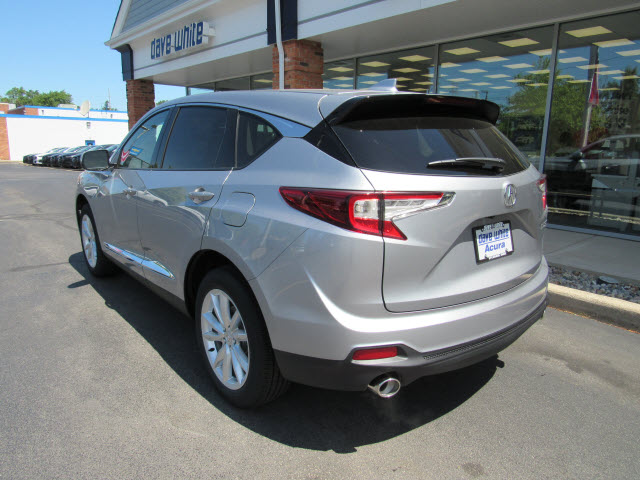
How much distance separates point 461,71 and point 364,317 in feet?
26.2

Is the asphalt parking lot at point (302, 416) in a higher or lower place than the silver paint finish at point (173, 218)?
lower

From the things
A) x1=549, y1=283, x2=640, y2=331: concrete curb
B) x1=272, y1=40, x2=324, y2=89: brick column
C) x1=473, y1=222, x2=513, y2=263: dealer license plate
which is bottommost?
x1=549, y1=283, x2=640, y2=331: concrete curb

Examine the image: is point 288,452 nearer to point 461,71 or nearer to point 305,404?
point 305,404

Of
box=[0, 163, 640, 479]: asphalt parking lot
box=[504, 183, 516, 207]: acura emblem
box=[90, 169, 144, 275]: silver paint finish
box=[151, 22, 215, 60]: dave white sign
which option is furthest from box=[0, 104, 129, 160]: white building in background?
box=[504, 183, 516, 207]: acura emblem

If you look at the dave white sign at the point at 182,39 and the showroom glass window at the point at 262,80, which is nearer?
the dave white sign at the point at 182,39

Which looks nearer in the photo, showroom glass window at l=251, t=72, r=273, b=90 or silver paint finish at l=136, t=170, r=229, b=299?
silver paint finish at l=136, t=170, r=229, b=299

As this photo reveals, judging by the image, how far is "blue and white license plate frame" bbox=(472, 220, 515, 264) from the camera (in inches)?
87.7

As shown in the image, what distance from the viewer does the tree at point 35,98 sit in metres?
117

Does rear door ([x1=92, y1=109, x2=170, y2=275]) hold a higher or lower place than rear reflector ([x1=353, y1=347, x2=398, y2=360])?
higher

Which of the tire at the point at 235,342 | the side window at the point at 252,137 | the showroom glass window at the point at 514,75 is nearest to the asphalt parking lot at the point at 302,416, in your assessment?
the tire at the point at 235,342

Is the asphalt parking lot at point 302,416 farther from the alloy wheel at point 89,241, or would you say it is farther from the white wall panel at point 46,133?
the white wall panel at point 46,133

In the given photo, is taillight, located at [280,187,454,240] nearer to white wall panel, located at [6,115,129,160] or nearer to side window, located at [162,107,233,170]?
side window, located at [162,107,233,170]

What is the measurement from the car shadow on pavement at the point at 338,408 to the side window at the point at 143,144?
1467 mm

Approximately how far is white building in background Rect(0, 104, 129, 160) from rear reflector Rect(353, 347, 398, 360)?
52.3 meters
